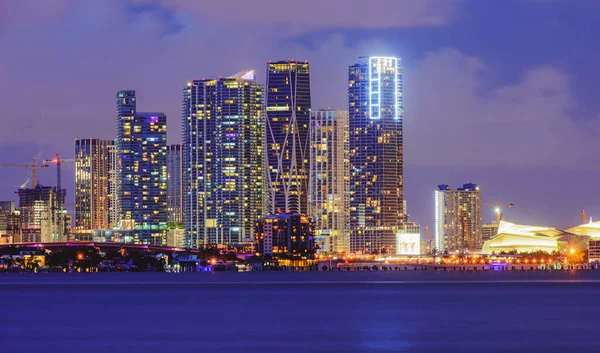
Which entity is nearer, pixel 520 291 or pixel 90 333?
pixel 90 333

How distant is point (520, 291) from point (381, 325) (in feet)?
228

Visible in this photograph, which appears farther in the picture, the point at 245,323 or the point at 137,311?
the point at 137,311

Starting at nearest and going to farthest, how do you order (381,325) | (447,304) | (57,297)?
(381,325)
(447,304)
(57,297)

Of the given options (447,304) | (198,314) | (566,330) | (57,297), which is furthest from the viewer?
(57,297)

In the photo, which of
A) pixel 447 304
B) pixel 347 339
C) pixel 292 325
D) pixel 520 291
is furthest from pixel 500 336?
pixel 520 291

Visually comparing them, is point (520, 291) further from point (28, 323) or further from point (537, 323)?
point (28, 323)

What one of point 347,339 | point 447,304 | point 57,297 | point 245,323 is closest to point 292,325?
point 245,323

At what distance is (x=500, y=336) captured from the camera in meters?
81.7

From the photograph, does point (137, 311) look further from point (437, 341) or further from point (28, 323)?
point (437, 341)

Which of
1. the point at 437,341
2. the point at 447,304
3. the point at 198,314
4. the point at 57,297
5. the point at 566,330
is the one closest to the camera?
the point at 437,341

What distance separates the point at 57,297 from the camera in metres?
150

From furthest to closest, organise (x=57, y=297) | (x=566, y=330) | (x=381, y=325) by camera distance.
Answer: (x=57, y=297) < (x=381, y=325) < (x=566, y=330)

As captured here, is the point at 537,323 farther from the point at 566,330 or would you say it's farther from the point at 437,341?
the point at 437,341

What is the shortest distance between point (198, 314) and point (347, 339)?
1256 inches
